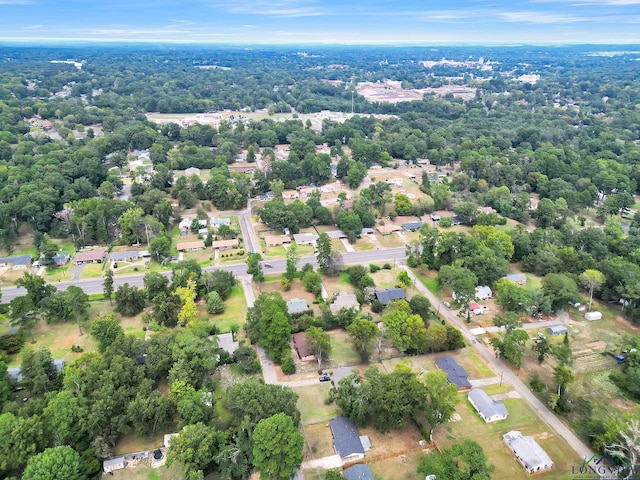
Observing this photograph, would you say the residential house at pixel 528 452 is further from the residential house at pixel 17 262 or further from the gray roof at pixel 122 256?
the residential house at pixel 17 262

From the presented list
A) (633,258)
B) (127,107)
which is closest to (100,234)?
(633,258)

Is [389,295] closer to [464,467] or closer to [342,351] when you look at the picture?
[342,351]

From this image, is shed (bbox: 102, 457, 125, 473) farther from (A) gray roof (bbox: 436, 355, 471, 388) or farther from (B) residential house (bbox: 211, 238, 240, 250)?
(B) residential house (bbox: 211, 238, 240, 250)

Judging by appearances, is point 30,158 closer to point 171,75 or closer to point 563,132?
point 563,132

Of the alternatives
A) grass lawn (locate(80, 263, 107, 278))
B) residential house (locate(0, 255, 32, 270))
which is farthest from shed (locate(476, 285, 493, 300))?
residential house (locate(0, 255, 32, 270))

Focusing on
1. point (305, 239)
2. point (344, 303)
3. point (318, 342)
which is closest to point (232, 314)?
point (344, 303)

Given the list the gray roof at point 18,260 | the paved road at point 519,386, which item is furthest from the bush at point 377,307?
the gray roof at point 18,260
